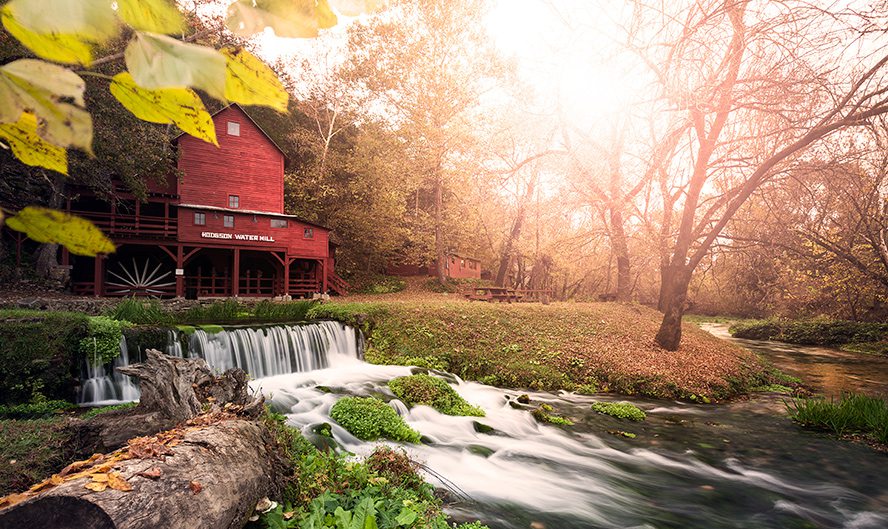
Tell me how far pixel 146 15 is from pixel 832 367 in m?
24.5

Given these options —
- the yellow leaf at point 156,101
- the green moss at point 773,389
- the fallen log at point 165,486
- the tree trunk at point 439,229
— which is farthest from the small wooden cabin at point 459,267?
the yellow leaf at point 156,101

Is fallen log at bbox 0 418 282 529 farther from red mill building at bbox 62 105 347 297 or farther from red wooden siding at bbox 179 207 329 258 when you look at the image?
red wooden siding at bbox 179 207 329 258

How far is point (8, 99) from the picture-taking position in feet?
1.97

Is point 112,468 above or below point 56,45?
below

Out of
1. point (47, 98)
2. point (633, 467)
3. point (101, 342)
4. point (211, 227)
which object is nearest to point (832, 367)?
point (633, 467)

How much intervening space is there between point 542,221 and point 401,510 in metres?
22.1

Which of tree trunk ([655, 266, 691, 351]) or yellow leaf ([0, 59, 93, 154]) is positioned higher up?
yellow leaf ([0, 59, 93, 154])

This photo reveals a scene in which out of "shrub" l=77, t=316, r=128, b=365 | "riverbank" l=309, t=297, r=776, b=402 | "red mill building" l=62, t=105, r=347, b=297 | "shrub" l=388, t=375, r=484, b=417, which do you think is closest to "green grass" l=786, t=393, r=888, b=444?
"riverbank" l=309, t=297, r=776, b=402

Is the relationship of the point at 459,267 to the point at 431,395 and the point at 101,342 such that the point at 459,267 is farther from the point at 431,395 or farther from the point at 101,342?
the point at 101,342

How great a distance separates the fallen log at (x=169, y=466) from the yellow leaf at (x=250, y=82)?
2.57m

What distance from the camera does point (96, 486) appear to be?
2318 mm

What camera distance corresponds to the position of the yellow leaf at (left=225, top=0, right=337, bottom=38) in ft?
2.50

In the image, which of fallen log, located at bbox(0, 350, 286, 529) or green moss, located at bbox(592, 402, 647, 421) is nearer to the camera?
fallen log, located at bbox(0, 350, 286, 529)

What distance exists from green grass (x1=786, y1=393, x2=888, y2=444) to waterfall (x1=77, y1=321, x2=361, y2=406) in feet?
41.3
